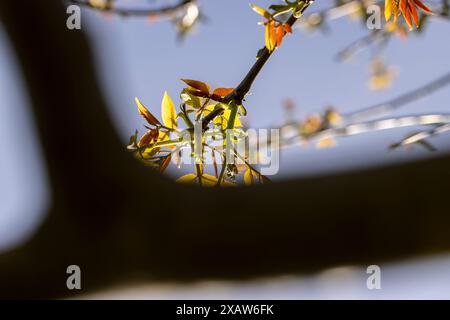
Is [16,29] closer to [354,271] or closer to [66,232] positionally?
[66,232]

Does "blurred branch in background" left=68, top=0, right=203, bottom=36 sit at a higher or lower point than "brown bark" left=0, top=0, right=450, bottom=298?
higher

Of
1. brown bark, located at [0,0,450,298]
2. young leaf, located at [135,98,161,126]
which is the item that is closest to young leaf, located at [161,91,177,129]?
young leaf, located at [135,98,161,126]

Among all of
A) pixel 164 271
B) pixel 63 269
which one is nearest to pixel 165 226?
pixel 164 271

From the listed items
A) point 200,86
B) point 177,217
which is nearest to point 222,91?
point 200,86

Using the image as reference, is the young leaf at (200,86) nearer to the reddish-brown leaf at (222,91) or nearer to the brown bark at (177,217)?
the reddish-brown leaf at (222,91)

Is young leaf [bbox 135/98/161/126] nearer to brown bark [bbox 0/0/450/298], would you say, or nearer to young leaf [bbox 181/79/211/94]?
young leaf [bbox 181/79/211/94]

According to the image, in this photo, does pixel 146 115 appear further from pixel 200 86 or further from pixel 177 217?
pixel 177 217
